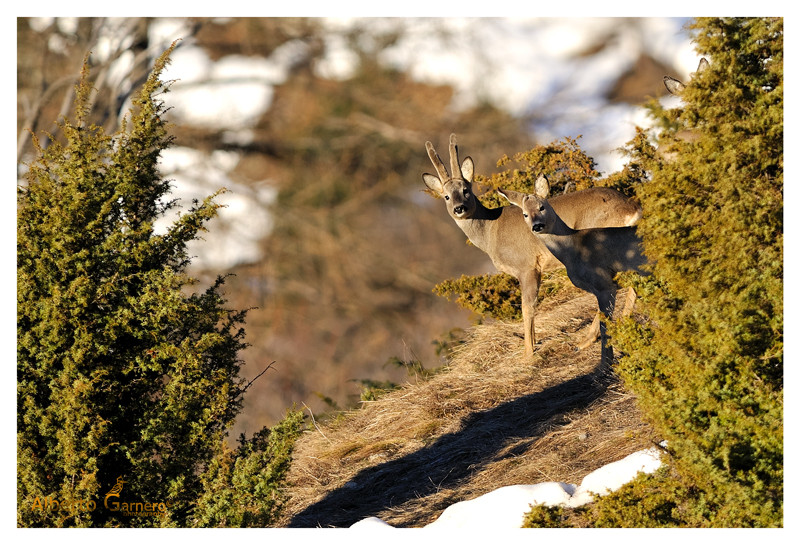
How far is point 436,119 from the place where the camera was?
18.7m

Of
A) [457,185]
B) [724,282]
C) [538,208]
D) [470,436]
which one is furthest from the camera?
[457,185]

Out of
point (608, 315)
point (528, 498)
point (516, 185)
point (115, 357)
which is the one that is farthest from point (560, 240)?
point (115, 357)

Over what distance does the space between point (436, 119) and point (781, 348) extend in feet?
45.3

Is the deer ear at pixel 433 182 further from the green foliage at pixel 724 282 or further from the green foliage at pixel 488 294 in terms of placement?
the green foliage at pixel 724 282

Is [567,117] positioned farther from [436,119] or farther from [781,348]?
[781,348]

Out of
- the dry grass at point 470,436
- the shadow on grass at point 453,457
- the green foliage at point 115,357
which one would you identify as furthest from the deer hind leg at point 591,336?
the green foliage at point 115,357

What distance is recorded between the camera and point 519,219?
9102mm

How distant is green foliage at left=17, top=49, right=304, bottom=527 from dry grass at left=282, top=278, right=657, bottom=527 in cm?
102

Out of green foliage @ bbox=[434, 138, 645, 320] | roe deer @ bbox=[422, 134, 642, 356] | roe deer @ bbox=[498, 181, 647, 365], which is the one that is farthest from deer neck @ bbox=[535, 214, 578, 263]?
green foliage @ bbox=[434, 138, 645, 320]

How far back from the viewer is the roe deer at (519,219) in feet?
28.3

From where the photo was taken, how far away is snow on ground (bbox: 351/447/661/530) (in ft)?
18.8

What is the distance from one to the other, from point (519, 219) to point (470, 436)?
2.46 meters

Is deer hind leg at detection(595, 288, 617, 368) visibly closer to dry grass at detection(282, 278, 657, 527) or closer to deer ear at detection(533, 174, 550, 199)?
dry grass at detection(282, 278, 657, 527)

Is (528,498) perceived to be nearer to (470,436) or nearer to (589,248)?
(470,436)
